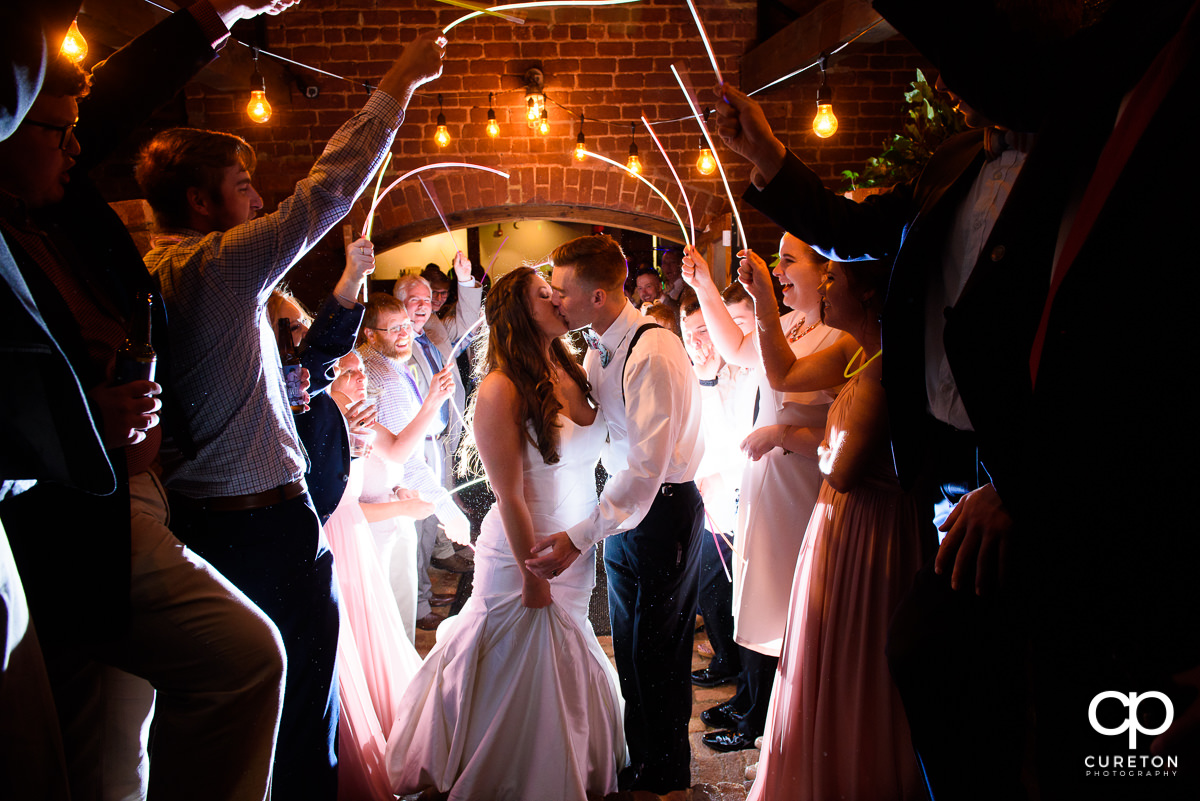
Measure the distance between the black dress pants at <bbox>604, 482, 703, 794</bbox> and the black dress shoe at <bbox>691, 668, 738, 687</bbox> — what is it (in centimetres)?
85

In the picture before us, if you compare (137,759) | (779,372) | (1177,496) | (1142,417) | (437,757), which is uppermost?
(779,372)

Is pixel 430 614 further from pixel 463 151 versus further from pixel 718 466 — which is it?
pixel 463 151

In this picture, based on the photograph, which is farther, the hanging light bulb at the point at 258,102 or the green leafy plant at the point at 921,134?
the hanging light bulb at the point at 258,102

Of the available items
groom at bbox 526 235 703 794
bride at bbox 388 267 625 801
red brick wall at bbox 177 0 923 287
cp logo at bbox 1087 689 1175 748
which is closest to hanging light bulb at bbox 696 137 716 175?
red brick wall at bbox 177 0 923 287

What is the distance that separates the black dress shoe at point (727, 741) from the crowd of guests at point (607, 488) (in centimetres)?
2

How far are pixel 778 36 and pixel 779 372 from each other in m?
4.38

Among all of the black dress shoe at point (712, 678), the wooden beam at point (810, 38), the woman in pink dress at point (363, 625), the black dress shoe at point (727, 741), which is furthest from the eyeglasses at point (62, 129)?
the wooden beam at point (810, 38)

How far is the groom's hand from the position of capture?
222 centimetres

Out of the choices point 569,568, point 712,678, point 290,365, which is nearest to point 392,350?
point 290,365

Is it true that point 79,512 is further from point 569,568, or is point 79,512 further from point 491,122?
point 491,122

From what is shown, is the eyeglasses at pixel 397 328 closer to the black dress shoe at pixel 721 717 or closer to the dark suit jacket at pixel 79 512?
the dark suit jacket at pixel 79 512

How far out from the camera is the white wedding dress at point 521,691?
2.24 m

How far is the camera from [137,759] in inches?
66.0

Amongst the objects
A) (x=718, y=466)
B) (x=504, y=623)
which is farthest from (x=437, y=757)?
(x=718, y=466)
